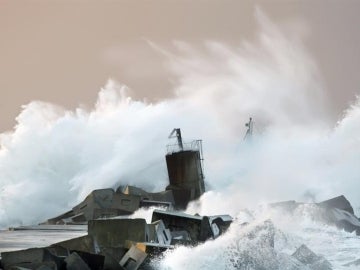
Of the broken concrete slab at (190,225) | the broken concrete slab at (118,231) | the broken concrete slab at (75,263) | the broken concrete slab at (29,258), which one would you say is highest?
the broken concrete slab at (190,225)

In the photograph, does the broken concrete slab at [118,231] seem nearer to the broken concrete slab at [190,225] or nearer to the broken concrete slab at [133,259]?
the broken concrete slab at [133,259]

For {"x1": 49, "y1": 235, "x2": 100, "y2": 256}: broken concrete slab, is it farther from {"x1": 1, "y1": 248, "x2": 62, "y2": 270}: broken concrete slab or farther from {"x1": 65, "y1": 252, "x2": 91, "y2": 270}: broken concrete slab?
{"x1": 65, "y1": 252, "x2": 91, "y2": 270}: broken concrete slab

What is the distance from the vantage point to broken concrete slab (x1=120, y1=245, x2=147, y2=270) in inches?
437

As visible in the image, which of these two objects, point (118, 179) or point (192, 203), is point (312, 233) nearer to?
point (192, 203)

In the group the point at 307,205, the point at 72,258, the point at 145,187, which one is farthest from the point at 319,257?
the point at 145,187

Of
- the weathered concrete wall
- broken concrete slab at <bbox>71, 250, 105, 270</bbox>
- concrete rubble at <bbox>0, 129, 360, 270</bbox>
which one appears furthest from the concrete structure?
broken concrete slab at <bbox>71, 250, 105, 270</bbox>

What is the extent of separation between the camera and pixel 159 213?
16.5 metres

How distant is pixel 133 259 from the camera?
11.3m

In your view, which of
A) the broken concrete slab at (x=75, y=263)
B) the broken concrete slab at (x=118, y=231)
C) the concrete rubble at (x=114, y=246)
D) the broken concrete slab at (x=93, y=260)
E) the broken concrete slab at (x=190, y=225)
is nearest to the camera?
the broken concrete slab at (x=75, y=263)

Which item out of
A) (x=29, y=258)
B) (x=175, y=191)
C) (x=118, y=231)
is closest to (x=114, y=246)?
(x=118, y=231)

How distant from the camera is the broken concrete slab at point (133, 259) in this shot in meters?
11.1

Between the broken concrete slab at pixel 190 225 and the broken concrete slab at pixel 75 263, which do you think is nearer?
the broken concrete slab at pixel 75 263

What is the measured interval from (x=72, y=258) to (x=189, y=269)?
2.61m

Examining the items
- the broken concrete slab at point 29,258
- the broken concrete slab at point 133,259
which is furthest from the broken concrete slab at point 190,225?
the broken concrete slab at point 29,258
